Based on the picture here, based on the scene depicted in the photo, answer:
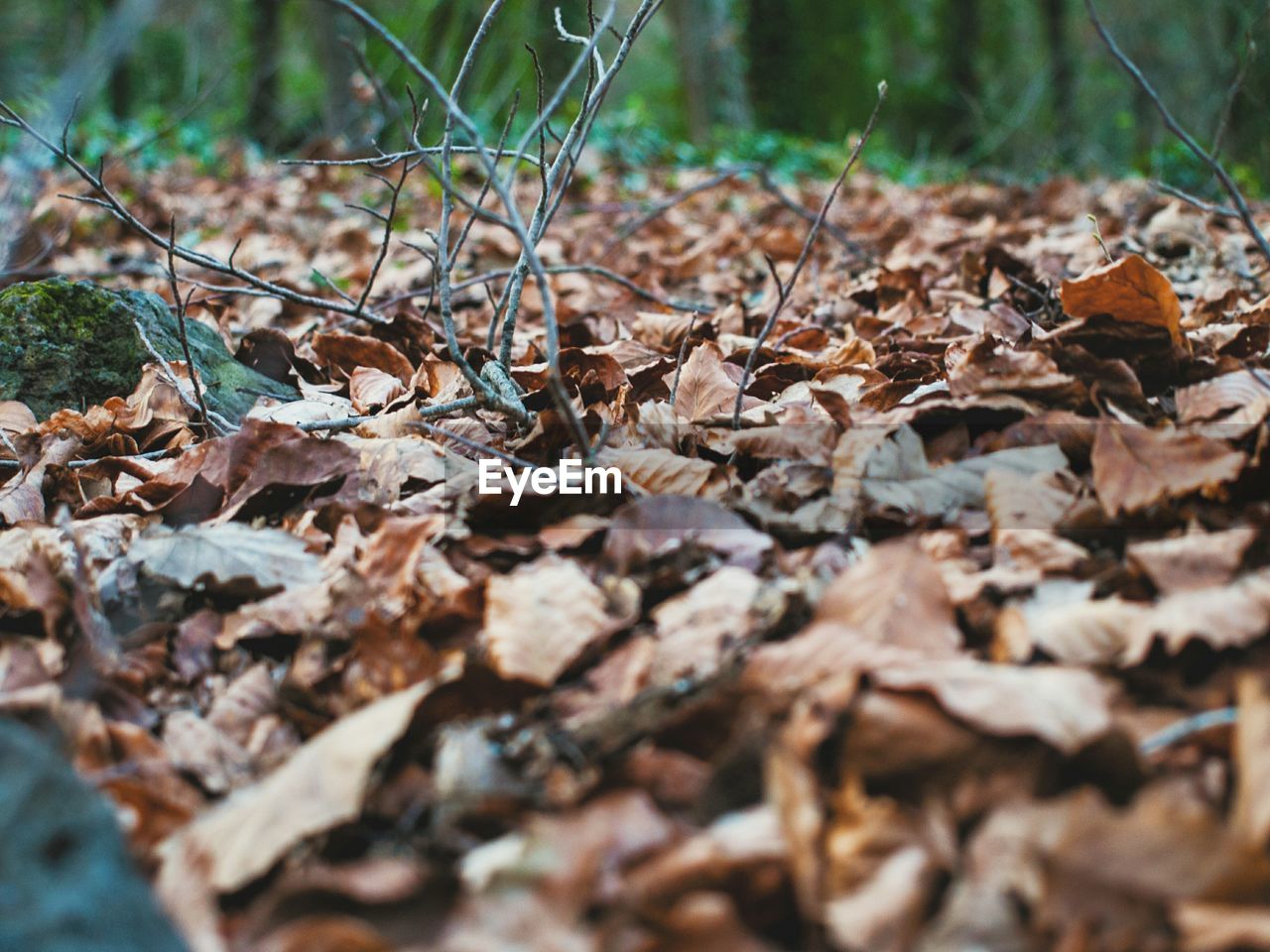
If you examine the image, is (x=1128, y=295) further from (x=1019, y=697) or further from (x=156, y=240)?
(x=156, y=240)

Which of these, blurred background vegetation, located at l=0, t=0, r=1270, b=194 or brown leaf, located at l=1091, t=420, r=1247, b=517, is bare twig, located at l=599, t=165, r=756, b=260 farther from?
blurred background vegetation, located at l=0, t=0, r=1270, b=194

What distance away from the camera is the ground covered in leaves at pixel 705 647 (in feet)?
2.81


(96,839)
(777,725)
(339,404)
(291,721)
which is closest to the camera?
(96,839)

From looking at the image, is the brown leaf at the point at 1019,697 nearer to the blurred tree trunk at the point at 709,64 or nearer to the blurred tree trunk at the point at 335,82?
the blurred tree trunk at the point at 335,82

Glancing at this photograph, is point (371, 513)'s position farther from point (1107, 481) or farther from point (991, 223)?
point (991, 223)

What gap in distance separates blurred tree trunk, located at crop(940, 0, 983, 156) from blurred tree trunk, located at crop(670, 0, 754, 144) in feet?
11.0

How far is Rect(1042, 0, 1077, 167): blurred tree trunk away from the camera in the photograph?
11719mm

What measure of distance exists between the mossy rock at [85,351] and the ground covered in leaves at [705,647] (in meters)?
0.17

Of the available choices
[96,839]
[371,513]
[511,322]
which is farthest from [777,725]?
[511,322]

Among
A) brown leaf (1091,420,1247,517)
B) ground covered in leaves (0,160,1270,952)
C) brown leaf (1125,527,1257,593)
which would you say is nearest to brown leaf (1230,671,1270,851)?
ground covered in leaves (0,160,1270,952)

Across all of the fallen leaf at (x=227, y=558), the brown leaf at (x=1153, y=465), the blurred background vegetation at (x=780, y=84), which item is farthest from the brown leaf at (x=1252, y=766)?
the blurred background vegetation at (x=780, y=84)

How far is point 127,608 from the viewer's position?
56.5 inches

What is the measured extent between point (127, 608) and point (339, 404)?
2.64ft

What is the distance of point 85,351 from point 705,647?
1.85 m
